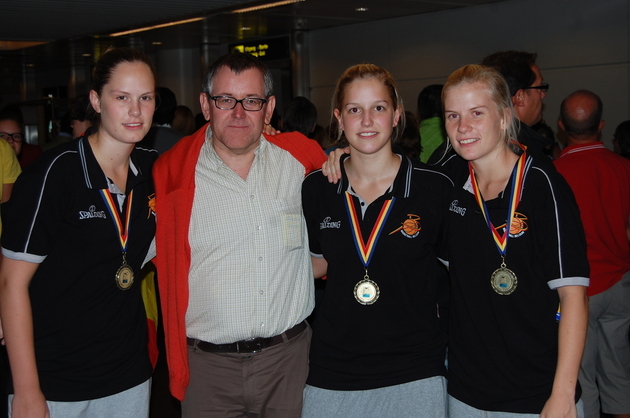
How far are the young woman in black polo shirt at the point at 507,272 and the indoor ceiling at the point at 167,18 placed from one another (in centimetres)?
622

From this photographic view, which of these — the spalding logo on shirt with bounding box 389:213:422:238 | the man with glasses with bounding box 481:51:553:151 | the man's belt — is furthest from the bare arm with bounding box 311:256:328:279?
the man with glasses with bounding box 481:51:553:151

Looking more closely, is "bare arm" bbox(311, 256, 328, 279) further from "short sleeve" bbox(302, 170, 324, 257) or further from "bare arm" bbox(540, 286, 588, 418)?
"bare arm" bbox(540, 286, 588, 418)

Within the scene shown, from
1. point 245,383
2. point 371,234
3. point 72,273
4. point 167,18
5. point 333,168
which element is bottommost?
point 245,383

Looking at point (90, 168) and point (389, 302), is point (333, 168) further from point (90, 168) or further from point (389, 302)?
point (90, 168)

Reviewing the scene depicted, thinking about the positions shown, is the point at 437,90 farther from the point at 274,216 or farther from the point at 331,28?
the point at 331,28

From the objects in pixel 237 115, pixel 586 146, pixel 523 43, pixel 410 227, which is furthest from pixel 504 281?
pixel 523 43

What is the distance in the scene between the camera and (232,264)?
246 cm

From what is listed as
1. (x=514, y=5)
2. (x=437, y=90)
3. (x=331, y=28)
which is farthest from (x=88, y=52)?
(x=437, y=90)

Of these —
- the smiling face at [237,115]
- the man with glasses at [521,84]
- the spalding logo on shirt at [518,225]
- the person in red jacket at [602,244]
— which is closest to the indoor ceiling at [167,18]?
the person in red jacket at [602,244]

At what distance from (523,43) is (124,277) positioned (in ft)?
24.9

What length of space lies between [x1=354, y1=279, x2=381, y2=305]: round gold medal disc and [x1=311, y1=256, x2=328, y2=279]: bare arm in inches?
16.2

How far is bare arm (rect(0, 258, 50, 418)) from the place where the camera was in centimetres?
212

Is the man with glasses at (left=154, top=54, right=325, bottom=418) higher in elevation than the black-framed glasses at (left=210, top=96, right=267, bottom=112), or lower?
lower

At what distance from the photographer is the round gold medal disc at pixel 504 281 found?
6.90 ft
